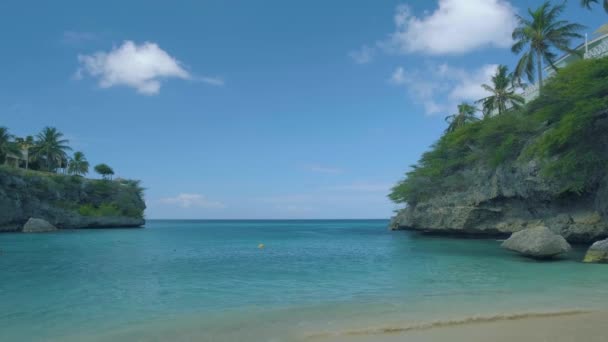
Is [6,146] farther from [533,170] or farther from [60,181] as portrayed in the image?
[533,170]

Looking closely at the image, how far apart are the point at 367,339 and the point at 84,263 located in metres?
18.7

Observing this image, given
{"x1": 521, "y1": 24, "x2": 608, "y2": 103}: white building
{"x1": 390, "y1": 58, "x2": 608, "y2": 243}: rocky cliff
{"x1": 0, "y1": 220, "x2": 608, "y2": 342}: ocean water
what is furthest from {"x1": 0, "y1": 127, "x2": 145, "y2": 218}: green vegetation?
{"x1": 521, "y1": 24, "x2": 608, "y2": 103}: white building

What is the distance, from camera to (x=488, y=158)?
3372 cm

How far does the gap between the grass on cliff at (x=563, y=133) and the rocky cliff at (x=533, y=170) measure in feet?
0.17

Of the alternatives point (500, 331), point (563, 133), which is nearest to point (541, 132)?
point (563, 133)

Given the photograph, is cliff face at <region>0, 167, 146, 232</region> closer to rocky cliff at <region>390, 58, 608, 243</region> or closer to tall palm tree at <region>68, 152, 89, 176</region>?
tall palm tree at <region>68, 152, 89, 176</region>

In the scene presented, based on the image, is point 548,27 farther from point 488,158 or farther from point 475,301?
point 475,301

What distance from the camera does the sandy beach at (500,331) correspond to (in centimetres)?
684

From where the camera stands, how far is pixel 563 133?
849 inches

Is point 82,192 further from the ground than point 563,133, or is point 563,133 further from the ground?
point 563,133

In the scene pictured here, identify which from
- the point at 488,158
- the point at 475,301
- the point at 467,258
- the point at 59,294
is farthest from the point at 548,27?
the point at 59,294

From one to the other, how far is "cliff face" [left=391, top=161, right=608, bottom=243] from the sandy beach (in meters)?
19.7

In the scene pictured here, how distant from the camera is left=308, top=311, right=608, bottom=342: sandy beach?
6.84 m

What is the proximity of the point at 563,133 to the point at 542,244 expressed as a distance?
7.41 m
